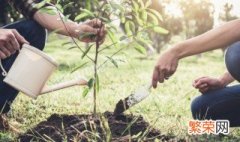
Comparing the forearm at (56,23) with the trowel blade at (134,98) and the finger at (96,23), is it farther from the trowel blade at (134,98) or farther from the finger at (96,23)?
the trowel blade at (134,98)

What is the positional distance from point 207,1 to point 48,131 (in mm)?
31704

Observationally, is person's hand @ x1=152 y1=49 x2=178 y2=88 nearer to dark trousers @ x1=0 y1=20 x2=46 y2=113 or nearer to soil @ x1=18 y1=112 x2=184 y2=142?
soil @ x1=18 y1=112 x2=184 y2=142

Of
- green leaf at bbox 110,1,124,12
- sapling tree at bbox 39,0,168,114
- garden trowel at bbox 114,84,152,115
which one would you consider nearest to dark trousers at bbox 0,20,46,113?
sapling tree at bbox 39,0,168,114

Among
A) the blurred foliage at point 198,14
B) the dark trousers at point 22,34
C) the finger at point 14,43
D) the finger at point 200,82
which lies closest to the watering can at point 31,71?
the finger at point 14,43

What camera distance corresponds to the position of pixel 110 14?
265cm

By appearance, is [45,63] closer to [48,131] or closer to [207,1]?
[48,131]

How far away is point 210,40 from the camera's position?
8.57 feet

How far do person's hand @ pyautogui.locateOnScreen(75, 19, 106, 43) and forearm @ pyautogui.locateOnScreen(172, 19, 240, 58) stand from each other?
0.50 m

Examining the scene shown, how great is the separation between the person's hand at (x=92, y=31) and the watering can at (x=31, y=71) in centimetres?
27

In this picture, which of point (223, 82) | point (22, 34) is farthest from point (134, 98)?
point (22, 34)

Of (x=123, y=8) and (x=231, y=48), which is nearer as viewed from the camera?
(x=123, y=8)

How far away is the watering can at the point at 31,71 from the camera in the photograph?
261 centimetres

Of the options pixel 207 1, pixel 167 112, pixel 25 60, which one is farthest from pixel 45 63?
pixel 207 1

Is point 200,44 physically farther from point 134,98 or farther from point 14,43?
point 14,43
